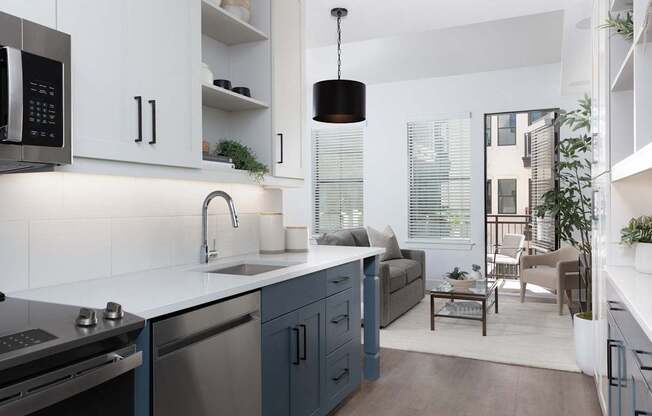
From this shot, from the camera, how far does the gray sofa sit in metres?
4.75

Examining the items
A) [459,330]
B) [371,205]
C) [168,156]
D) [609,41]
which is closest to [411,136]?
[371,205]

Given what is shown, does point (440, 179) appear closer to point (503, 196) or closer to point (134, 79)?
point (503, 196)

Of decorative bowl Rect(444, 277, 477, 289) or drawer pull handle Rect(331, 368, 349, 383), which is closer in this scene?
drawer pull handle Rect(331, 368, 349, 383)

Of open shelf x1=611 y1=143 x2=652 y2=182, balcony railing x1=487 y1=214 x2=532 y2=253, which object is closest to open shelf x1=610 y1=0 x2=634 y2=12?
open shelf x1=611 y1=143 x2=652 y2=182

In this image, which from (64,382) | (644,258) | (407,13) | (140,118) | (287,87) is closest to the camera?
(64,382)

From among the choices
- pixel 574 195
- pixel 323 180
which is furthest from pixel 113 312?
pixel 323 180

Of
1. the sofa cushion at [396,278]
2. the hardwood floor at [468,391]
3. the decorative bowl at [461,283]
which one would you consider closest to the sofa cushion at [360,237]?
the sofa cushion at [396,278]

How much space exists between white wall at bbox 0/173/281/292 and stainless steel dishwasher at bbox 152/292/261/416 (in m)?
0.63

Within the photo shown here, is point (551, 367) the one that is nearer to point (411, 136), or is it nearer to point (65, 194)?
point (65, 194)

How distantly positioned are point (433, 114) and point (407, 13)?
3.06 meters

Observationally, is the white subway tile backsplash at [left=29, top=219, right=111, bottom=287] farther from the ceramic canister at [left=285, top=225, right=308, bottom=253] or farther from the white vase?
the white vase

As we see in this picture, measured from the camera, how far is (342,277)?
2.88m

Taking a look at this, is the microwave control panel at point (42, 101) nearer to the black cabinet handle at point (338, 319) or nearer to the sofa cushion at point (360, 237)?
the black cabinet handle at point (338, 319)

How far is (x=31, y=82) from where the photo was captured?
1.42 metres
